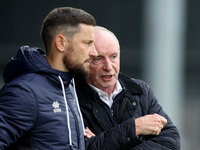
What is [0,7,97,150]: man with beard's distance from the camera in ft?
8.68

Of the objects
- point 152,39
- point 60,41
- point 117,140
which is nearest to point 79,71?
point 60,41

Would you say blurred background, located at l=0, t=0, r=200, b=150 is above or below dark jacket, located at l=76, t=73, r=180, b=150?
below

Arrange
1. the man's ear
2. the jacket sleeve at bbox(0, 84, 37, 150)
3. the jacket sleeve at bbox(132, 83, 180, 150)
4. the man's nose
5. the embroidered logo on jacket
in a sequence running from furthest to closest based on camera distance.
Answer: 1. the man's nose
2. the jacket sleeve at bbox(132, 83, 180, 150)
3. the man's ear
4. the embroidered logo on jacket
5. the jacket sleeve at bbox(0, 84, 37, 150)

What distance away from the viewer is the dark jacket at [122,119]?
3043 mm

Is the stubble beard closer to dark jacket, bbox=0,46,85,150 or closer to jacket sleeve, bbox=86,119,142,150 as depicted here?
dark jacket, bbox=0,46,85,150

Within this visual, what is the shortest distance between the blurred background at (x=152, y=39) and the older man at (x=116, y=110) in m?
4.94

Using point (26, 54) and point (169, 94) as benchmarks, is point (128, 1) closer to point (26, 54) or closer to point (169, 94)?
point (169, 94)

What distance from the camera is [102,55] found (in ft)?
10.8

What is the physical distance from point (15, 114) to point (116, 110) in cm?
83

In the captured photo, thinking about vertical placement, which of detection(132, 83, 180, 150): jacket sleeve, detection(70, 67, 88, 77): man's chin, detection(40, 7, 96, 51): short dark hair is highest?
detection(40, 7, 96, 51): short dark hair

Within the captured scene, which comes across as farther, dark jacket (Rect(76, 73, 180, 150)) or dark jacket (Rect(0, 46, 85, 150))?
dark jacket (Rect(76, 73, 180, 150))

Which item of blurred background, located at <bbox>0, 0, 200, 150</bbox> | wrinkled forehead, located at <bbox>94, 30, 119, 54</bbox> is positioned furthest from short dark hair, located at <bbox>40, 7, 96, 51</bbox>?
blurred background, located at <bbox>0, 0, 200, 150</bbox>

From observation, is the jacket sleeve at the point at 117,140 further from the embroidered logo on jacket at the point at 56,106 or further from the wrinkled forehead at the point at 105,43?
the wrinkled forehead at the point at 105,43

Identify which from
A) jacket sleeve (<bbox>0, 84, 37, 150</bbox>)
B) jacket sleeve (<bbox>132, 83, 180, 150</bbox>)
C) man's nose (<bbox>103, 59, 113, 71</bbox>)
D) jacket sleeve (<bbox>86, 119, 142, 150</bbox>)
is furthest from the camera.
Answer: man's nose (<bbox>103, 59, 113, 71</bbox>)
